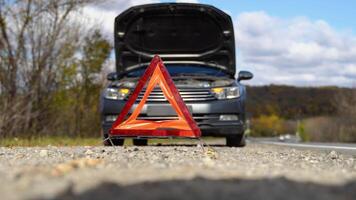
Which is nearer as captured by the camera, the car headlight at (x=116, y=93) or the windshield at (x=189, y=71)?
the car headlight at (x=116, y=93)

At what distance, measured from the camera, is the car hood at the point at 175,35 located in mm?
10242

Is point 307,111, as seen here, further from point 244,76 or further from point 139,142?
point 244,76

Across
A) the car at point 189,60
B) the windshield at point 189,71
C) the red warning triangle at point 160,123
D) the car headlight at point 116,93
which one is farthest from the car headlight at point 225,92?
the red warning triangle at point 160,123

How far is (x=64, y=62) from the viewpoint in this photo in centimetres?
1744

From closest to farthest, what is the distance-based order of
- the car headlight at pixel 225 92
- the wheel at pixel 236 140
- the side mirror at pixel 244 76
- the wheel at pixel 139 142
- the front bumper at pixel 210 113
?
the front bumper at pixel 210 113
the car headlight at pixel 225 92
the wheel at pixel 236 140
the side mirror at pixel 244 76
the wheel at pixel 139 142

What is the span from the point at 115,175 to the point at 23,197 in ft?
2.80

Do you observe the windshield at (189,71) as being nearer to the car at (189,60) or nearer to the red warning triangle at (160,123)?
the car at (189,60)

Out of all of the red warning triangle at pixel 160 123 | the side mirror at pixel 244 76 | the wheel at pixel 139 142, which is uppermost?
the side mirror at pixel 244 76

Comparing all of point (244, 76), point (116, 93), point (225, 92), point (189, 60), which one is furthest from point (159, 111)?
point (244, 76)

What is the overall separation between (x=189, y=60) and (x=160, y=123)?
284 cm

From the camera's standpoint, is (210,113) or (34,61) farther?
(34,61)

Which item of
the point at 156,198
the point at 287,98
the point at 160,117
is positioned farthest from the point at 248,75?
the point at 287,98

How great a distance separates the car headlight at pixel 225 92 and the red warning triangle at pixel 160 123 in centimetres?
176

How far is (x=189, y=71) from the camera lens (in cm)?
999
